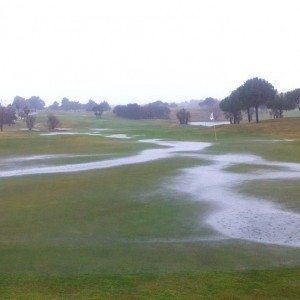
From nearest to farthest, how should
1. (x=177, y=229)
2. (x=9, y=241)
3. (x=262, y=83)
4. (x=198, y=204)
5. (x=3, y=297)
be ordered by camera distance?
(x=3, y=297) < (x=9, y=241) < (x=177, y=229) < (x=198, y=204) < (x=262, y=83)

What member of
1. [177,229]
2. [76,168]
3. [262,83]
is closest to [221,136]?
[262,83]

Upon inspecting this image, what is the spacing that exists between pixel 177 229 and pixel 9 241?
19.1ft

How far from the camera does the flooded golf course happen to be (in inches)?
729

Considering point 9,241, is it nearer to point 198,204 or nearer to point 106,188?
point 198,204

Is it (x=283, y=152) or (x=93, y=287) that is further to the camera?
(x=283, y=152)

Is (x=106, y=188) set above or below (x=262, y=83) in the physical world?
below

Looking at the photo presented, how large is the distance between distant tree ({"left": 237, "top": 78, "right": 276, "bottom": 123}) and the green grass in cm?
5774

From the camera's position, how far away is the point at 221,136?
71250 millimetres

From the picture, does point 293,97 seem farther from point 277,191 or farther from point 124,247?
point 124,247

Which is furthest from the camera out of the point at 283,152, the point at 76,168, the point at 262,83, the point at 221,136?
the point at 262,83

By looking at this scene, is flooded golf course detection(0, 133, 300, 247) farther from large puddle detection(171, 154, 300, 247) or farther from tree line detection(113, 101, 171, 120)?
tree line detection(113, 101, 171, 120)

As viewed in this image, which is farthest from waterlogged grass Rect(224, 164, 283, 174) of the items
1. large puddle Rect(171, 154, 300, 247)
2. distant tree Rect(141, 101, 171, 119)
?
distant tree Rect(141, 101, 171, 119)

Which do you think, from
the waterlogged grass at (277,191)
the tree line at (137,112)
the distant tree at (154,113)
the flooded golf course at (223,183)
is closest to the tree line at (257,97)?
the flooded golf course at (223,183)

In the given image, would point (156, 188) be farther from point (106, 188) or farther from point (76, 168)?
point (76, 168)
